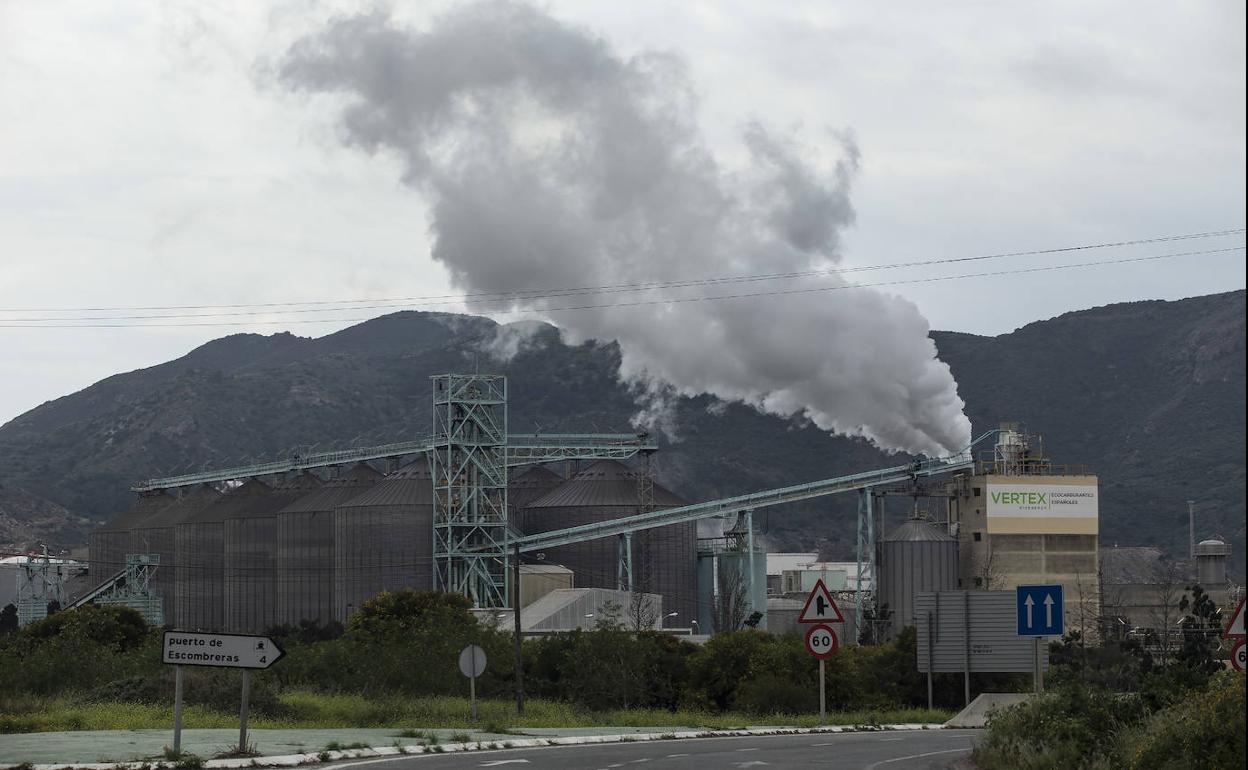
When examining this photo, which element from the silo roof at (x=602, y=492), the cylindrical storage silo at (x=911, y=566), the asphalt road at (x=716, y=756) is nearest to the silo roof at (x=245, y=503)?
the silo roof at (x=602, y=492)

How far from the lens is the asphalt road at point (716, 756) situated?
24812 mm

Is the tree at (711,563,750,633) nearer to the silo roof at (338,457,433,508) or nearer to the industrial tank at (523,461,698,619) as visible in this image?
the industrial tank at (523,461,698,619)

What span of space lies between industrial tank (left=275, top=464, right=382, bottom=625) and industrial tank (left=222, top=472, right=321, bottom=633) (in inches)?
94.2

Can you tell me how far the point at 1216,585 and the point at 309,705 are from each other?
403 feet

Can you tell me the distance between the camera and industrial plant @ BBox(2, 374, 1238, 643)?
12281cm

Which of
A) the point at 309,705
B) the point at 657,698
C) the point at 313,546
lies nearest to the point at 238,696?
the point at 309,705

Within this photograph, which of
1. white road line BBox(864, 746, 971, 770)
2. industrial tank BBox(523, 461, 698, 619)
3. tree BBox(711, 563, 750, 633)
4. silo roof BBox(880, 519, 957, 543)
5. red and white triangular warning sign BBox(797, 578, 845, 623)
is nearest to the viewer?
white road line BBox(864, 746, 971, 770)

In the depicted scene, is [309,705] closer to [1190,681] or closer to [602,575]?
[1190,681]

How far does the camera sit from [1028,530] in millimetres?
126000

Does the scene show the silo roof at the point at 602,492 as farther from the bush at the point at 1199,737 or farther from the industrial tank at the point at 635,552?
the bush at the point at 1199,737

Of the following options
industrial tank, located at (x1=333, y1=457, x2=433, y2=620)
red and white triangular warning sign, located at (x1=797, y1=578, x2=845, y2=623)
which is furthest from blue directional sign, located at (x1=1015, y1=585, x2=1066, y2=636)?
industrial tank, located at (x1=333, y1=457, x2=433, y2=620)

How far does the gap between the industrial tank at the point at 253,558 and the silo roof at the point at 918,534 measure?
1933 inches

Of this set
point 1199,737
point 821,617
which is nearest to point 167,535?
point 821,617

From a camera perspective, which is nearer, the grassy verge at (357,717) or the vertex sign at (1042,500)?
the grassy verge at (357,717)
